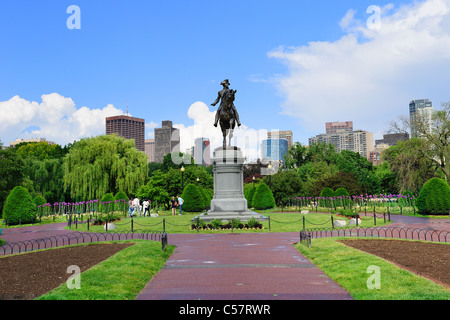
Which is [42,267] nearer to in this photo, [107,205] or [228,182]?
[228,182]

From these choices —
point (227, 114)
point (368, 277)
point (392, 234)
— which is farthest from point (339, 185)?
point (368, 277)

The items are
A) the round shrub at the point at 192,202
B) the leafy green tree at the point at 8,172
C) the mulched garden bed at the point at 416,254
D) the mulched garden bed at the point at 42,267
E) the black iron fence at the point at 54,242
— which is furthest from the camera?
the leafy green tree at the point at 8,172

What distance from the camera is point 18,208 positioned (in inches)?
1187

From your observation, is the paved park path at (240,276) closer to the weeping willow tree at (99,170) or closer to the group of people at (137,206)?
the group of people at (137,206)

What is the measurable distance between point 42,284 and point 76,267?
1.76 meters

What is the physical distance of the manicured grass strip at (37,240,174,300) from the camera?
7512 millimetres

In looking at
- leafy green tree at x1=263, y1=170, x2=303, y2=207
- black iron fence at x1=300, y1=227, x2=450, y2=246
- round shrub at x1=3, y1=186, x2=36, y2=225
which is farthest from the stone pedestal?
leafy green tree at x1=263, y1=170, x2=303, y2=207

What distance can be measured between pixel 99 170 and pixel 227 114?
25.6 meters

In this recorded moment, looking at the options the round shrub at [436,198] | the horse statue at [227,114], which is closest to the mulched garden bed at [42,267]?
the horse statue at [227,114]

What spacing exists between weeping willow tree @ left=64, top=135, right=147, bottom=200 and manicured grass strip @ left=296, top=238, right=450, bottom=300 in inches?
1491

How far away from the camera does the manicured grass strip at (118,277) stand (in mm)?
7512

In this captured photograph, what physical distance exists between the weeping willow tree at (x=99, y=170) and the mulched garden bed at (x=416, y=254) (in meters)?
36.9

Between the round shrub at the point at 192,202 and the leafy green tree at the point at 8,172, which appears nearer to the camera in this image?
the round shrub at the point at 192,202

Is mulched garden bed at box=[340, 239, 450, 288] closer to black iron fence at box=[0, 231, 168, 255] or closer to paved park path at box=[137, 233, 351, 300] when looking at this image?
paved park path at box=[137, 233, 351, 300]
